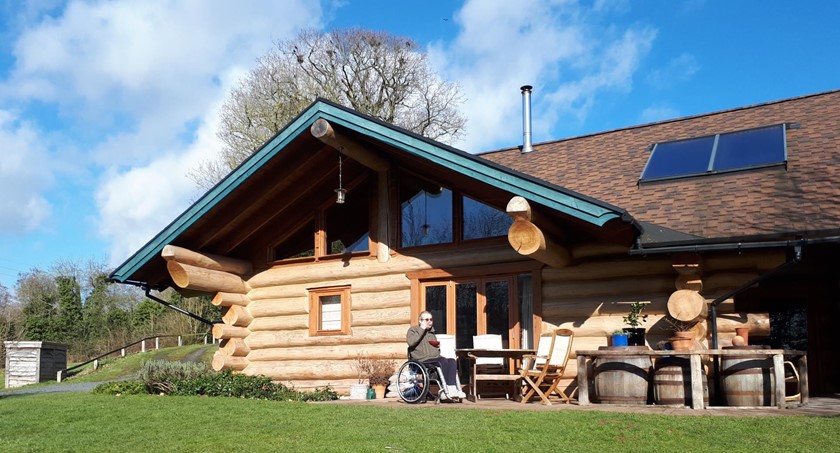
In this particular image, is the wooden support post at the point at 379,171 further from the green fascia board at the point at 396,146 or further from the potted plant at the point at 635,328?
the potted plant at the point at 635,328

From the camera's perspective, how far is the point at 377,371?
42.7 ft

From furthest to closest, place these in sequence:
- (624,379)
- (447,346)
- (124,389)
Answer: (124,389) → (447,346) → (624,379)

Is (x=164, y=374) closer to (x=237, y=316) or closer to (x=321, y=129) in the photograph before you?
(x=237, y=316)

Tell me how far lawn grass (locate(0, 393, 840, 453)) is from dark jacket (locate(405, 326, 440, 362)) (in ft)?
4.12

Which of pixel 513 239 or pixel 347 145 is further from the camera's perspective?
pixel 347 145

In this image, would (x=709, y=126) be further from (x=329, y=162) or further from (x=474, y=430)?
(x=474, y=430)

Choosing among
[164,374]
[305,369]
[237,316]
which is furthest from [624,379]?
[237,316]

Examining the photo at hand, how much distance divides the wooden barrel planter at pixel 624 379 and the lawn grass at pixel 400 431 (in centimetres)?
142

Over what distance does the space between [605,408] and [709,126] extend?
21.6ft

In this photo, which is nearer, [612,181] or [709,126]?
[612,181]

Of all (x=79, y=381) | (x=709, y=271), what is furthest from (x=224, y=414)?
(x=79, y=381)

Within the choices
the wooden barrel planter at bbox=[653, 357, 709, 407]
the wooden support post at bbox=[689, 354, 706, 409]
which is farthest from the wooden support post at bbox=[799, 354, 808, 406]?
the wooden support post at bbox=[689, 354, 706, 409]

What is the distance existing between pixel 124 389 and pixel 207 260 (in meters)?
2.54

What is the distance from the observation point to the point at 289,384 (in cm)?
1423
